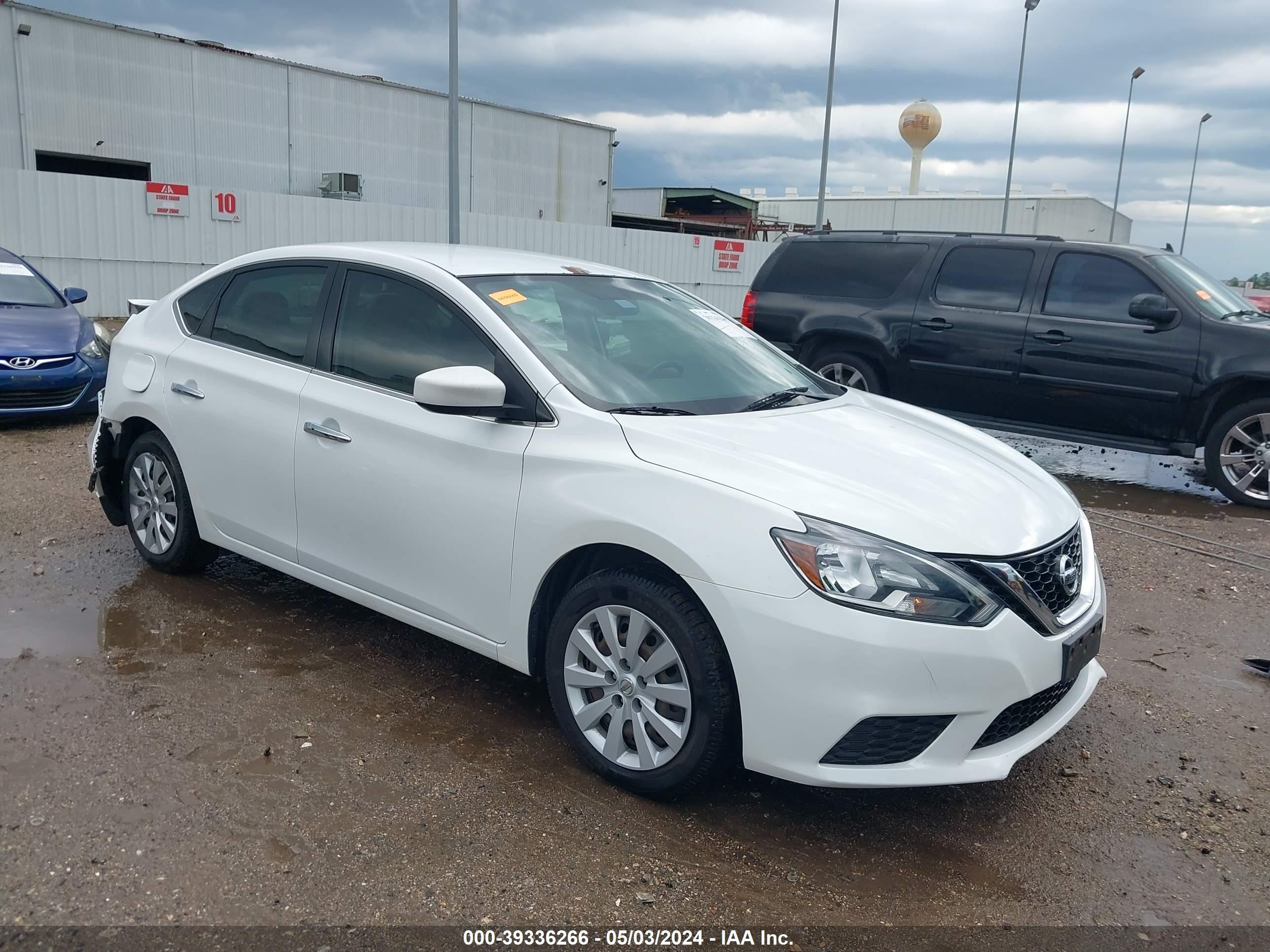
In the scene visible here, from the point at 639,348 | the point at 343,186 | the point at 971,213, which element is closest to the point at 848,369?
the point at 639,348

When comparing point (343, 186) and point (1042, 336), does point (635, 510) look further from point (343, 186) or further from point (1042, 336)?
point (343, 186)

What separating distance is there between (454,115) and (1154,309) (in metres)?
12.1

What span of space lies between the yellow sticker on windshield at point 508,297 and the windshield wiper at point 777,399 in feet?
3.05

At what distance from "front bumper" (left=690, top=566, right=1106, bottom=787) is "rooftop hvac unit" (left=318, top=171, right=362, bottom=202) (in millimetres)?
28894

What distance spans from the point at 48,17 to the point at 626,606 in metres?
28.8

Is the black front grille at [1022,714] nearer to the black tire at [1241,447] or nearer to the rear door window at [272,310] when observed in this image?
the rear door window at [272,310]

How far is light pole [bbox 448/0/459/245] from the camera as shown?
16078 mm

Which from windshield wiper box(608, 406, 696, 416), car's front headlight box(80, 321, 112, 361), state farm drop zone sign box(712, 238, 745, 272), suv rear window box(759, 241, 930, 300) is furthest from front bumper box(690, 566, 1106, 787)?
state farm drop zone sign box(712, 238, 745, 272)

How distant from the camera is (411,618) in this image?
3791 millimetres

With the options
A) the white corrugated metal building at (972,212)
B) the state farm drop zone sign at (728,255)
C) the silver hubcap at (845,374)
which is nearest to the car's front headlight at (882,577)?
the silver hubcap at (845,374)

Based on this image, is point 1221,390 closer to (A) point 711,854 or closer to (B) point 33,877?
(A) point 711,854

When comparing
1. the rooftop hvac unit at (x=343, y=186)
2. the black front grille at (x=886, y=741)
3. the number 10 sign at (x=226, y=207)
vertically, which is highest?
the rooftop hvac unit at (x=343, y=186)

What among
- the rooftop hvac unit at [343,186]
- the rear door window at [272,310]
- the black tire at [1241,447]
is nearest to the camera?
the rear door window at [272,310]

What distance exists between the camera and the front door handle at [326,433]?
3889 mm
